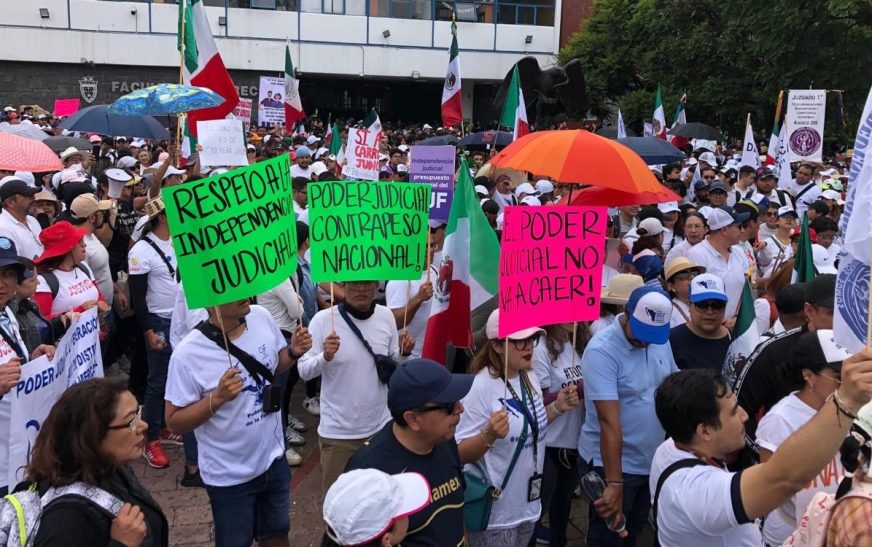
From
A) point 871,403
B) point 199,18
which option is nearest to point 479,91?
point 199,18

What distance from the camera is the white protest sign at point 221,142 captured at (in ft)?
26.5

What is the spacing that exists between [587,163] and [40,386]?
333 cm

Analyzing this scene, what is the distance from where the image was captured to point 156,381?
5.75 meters

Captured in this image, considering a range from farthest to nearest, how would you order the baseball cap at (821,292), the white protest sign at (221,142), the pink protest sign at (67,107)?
the pink protest sign at (67,107) < the white protest sign at (221,142) < the baseball cap at (821,292)

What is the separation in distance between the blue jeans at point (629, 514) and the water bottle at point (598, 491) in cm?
17

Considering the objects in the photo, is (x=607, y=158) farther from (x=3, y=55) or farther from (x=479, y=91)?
(x=479, y=91)

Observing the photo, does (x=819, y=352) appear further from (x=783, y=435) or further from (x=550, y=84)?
(x=550, y=84)

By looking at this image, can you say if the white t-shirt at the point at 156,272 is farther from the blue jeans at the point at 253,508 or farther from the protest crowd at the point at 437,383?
the blue jeans at the point at 253,508

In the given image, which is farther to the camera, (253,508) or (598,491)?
(253,508)

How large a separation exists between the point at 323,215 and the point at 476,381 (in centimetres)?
128

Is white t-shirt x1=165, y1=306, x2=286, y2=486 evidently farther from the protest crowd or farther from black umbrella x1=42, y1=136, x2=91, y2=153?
black umbrella x1=42, y1=136, x2=91, y2=153

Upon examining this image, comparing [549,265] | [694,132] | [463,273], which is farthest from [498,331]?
[694,132]

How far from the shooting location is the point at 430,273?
222 inches

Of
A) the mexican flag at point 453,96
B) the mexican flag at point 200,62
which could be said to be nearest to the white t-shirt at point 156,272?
the mexican flag at point 200,62
